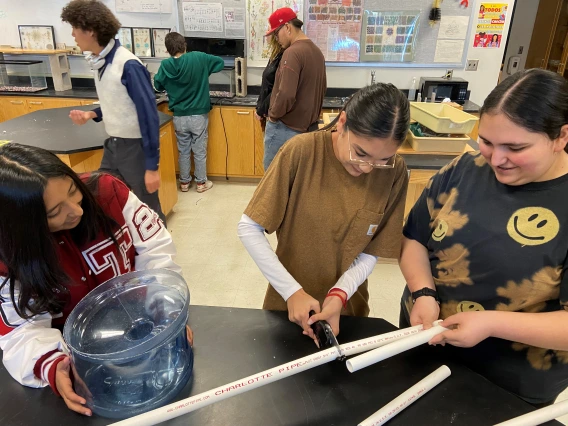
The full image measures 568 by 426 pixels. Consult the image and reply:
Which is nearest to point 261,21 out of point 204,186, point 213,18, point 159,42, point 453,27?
point 213,18

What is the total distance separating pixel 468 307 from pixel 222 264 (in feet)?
6.55

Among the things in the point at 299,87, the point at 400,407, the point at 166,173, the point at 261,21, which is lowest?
the point at 166,173

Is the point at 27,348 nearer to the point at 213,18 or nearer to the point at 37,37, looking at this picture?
the point at 213,18

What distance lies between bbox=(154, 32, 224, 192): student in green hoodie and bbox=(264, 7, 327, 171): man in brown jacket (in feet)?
2.87

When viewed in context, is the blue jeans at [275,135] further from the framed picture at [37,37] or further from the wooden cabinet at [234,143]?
the framed picture at [37,37]

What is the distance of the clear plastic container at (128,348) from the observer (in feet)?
2.67

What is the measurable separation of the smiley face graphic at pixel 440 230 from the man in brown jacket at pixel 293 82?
1999 millimetres

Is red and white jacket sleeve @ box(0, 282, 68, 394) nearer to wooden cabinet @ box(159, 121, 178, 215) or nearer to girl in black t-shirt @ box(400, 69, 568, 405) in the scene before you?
girl in black t-shirt @ box(400, 69, 568, 405)

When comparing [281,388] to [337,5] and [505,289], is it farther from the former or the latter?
[337,5]

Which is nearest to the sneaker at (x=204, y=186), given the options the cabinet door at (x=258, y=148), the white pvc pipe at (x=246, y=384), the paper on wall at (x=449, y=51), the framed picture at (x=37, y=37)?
the cabinet door at (x=258, y=148)

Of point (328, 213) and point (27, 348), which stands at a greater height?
point (328, 213)

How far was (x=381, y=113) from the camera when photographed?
954 mm

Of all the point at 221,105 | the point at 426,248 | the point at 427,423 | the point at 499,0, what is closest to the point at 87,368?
the point at 427,423

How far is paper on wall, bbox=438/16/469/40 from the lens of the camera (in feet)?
12.4
